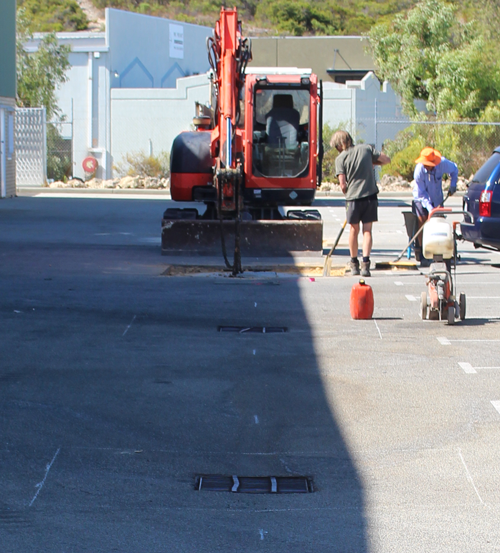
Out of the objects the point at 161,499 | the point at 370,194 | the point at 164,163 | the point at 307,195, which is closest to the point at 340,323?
the point at 370,194

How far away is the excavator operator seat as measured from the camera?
1553 centimetres

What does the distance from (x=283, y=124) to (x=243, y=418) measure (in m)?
10.3

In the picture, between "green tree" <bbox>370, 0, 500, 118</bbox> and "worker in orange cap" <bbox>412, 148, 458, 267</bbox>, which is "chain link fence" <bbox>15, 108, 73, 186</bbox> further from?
"worker in orange cap" <bbox>412, 148, 458, 267</bbox>

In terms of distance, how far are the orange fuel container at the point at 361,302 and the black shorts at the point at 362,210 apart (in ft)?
10.9

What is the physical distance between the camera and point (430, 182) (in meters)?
13.1

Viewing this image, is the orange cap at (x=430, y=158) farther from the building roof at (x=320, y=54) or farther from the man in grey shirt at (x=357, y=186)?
the building roof at (x=320, y=54)

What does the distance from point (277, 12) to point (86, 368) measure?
277 ft

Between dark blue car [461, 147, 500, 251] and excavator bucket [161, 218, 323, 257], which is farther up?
dark blue car [461, 147, 500, 251]

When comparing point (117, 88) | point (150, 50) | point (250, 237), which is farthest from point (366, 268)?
point (150, 50)

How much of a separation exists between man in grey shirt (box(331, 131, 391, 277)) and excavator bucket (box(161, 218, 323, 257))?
6.86 ft

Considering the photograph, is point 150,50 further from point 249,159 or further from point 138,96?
point 249,159

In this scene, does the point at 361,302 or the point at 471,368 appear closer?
the point at 471,368

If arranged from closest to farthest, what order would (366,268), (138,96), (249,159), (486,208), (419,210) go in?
1. (366,268)
2. (486,208)
3. (419,210)
4. (249,159)
5. (138,96)

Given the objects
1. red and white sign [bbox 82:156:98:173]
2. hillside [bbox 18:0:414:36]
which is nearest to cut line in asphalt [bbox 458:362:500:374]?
red and white sign [bbox 82:156:98:173]
